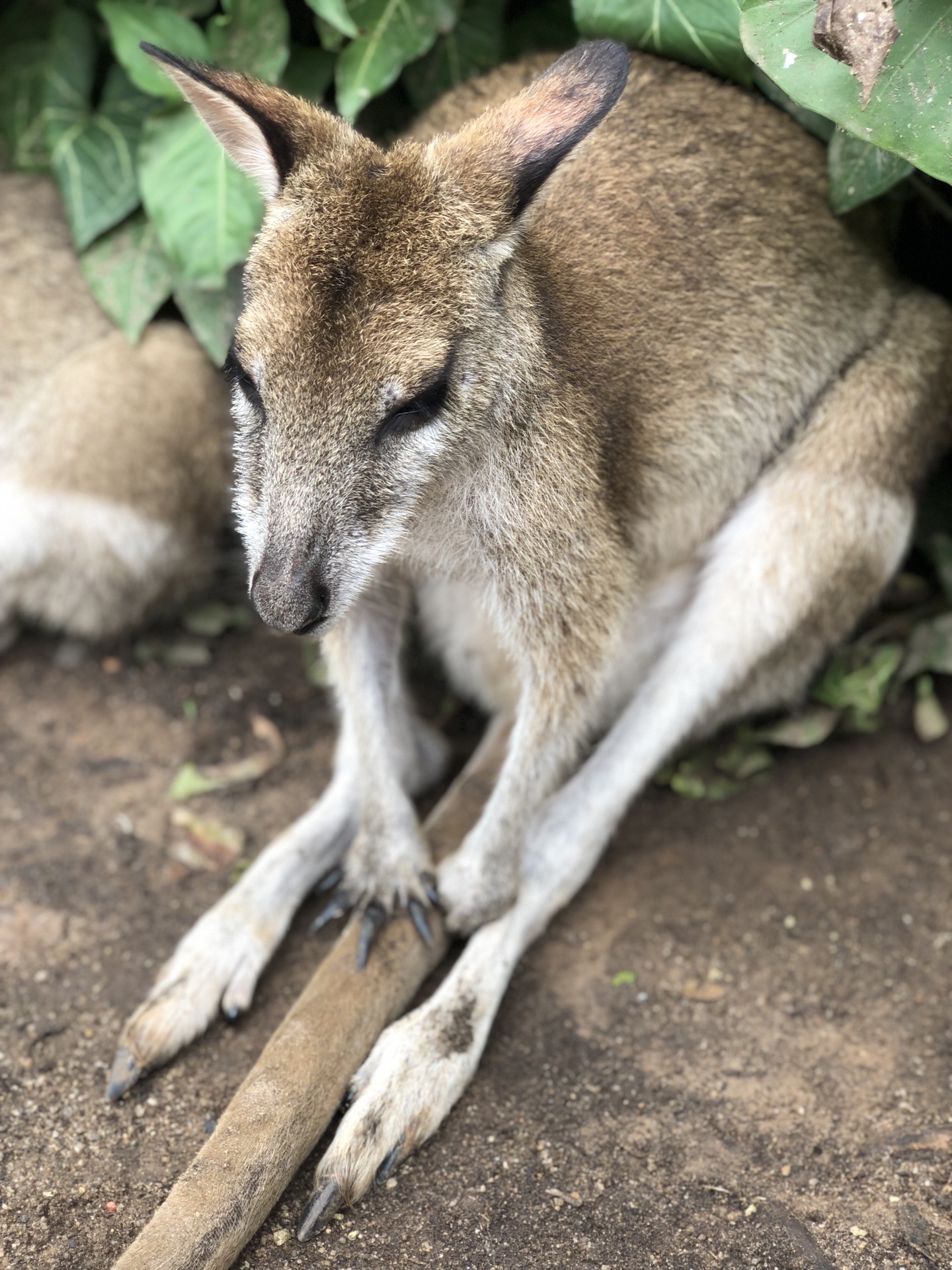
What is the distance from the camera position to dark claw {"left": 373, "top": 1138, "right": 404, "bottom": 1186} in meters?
2.52

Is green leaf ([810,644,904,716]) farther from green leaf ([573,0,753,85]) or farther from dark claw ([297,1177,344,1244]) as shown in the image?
dark claw ([297,1177,344,1244])

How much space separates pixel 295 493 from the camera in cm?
223

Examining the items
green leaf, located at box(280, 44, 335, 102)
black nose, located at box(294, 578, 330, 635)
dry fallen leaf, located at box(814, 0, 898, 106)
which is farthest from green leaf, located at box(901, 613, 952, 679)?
green leaf, located at box(280, 44, 335, 102)

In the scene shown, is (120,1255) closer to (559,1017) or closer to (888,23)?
(559,1017)

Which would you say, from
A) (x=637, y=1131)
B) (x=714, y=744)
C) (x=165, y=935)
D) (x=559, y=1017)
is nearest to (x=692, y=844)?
(x=714, y=744)

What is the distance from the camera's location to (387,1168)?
2.52 metres

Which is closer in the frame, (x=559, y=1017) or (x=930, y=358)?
(x=559, y=1017)

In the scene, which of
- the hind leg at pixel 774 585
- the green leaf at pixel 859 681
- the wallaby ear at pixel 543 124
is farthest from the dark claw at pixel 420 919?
the wallaby ear at pixel 543 124

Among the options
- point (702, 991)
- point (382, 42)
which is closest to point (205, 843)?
point (702, 991)

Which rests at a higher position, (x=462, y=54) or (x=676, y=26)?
(x=676, y=26)

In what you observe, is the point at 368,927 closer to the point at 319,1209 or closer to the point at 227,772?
the point at 319,1209

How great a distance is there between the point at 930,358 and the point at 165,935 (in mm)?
2509

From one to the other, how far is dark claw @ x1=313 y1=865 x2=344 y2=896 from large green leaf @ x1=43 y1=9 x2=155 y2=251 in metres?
2.10

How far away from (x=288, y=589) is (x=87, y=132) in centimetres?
241
